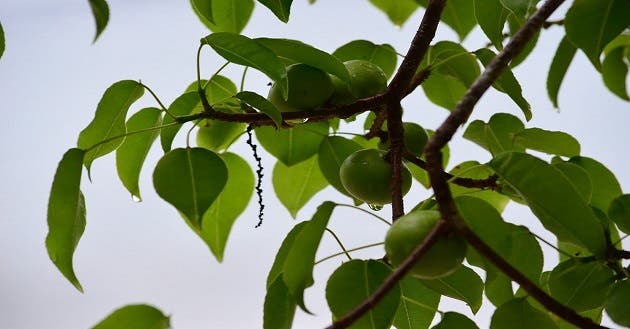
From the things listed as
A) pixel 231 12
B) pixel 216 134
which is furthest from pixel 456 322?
pixel 231 12

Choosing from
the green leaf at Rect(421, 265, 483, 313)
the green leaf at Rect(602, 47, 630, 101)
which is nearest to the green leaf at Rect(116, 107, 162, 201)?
the green leaf at Rect(421, 265, 483, 313)

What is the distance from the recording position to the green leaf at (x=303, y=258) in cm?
59

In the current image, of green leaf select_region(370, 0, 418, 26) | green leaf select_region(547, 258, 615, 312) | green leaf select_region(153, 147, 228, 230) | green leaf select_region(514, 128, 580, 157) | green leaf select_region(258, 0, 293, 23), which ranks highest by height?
green leaf select_region(370, 0, 418, 26)

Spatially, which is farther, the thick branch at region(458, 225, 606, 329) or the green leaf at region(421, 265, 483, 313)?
the green leaf at region(421, 265, 483, 313)

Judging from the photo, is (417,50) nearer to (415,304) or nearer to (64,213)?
(415,304)

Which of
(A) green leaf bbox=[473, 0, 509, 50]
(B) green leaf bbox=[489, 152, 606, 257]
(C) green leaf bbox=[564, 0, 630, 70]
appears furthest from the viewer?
(A) green leaf bbox=[473, 0, 509, 50]

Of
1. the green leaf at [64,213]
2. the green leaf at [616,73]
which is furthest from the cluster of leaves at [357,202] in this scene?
the green leaf at [616,73]

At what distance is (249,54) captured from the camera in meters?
0.65

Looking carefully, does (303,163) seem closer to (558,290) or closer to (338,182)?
(338,182)

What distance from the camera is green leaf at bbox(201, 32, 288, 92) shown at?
64cm

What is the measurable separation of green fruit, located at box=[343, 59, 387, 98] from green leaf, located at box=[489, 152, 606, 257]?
0.65ft

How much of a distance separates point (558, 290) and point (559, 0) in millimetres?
310

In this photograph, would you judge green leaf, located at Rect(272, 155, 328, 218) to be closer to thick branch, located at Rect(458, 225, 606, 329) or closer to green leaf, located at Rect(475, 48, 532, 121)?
green leaf, located at Rect(475, 48, 532, 121)

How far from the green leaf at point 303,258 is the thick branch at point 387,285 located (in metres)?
0.14
